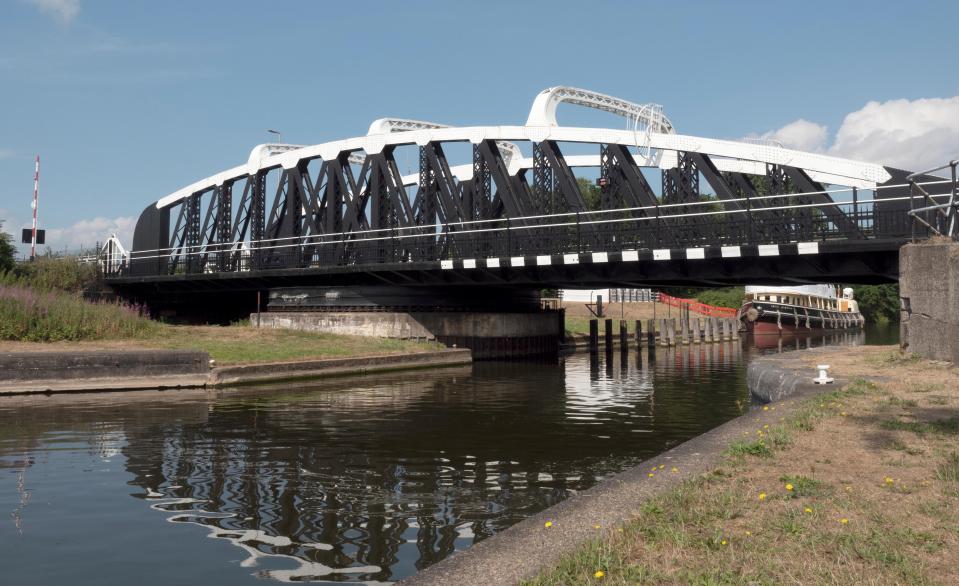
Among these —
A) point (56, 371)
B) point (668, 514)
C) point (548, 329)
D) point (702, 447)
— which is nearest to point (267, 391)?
point (56, 371)

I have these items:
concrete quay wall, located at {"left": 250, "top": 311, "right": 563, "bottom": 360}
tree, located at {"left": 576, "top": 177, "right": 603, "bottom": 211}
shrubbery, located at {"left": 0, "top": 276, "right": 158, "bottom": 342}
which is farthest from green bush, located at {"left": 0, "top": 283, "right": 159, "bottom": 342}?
tree, located at {"left": 576, "top": 177, "right": 603, "bottom": 211}

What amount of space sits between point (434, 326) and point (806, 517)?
33683 millimetres

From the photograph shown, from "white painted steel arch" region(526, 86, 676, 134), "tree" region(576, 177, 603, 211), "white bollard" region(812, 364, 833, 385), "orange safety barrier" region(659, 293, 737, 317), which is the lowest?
"white bollard" region(812, 364, 833, 385)

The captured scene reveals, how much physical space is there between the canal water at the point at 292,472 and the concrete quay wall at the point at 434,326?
14.3 meters

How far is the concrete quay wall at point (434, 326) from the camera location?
38406 mm

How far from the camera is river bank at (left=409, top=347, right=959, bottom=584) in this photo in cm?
499

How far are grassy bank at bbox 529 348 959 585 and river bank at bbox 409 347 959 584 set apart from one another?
0.04 feet

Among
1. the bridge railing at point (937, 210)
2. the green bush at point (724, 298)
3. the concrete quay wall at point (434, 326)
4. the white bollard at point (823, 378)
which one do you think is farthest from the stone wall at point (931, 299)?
the green bush at point (724, 298)

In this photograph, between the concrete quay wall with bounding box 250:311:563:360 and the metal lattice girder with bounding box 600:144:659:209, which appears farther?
the concrete quay wall with bounding box 250:311:563:360

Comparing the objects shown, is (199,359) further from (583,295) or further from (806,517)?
(583,295)

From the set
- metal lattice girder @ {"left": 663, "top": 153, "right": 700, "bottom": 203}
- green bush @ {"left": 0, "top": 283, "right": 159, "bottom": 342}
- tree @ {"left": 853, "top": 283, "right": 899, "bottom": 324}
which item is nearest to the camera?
green bush @ {"left": 0, "top": 283, "right": 159, "bottom": 342}

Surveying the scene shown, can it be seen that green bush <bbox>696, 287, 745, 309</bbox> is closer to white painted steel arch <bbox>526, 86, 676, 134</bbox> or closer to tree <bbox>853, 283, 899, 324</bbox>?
tree <bbox>853, 283, 899, 324</bbox>

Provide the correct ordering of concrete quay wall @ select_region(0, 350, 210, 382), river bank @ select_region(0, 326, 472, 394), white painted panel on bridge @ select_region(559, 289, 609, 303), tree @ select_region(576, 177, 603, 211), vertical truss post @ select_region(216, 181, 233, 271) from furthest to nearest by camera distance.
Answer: tree @ select_region(576, 177, 603, 211) → white painted panel on bridge @ select_region(559, 289, 609, 303) → vertical truss post @ select_region(216, 181, 233, 271) → river bank @ select_region(0, 326, 472, 394) → concrete quay wall @ select_region(0, 350, 210, 382)

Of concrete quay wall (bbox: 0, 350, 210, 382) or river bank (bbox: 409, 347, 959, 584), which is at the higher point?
concrete quay wall (bbox: 0, 350, 210, 382)
